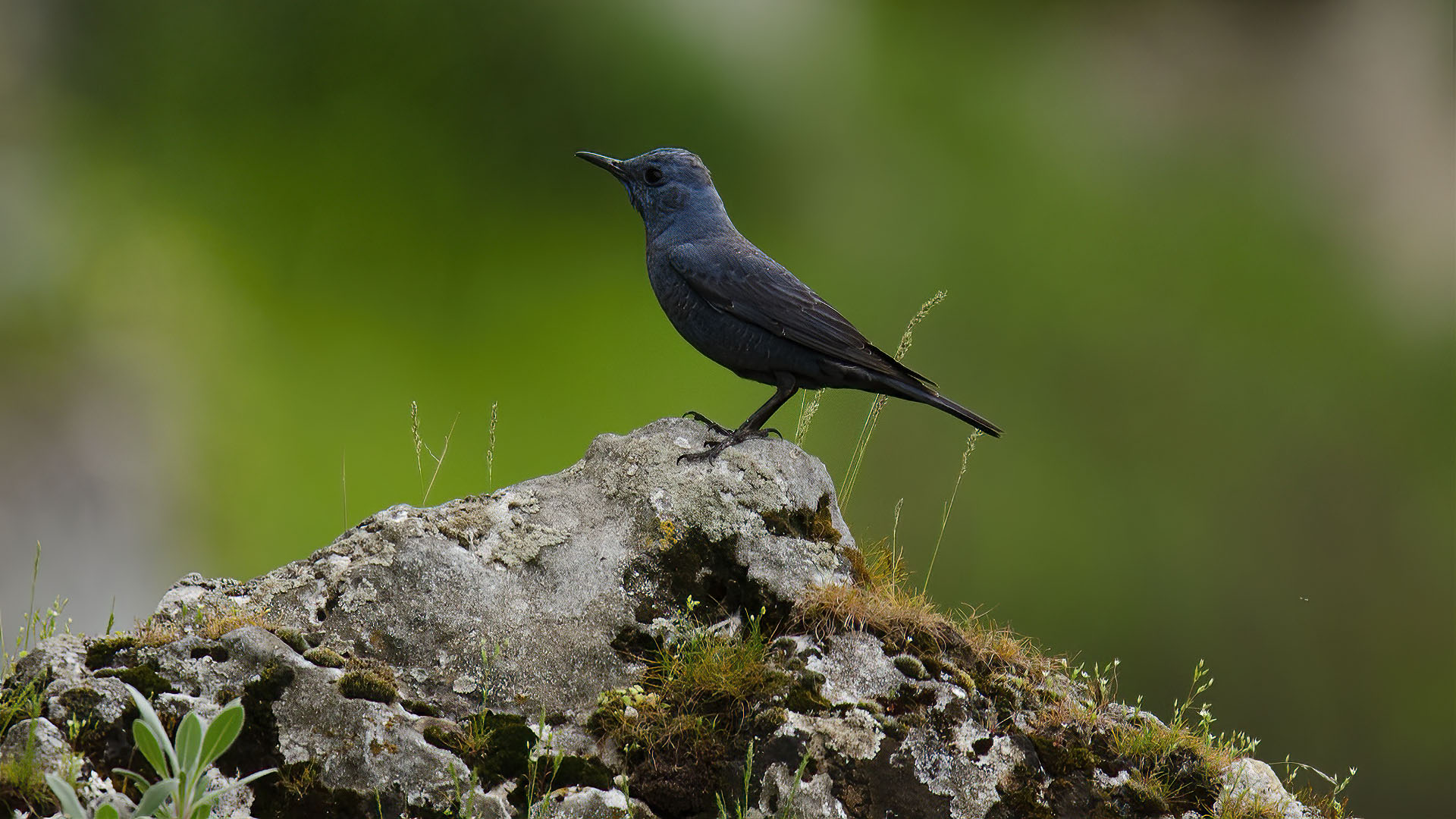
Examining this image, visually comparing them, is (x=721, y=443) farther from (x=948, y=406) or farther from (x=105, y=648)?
(x=105, y=648)

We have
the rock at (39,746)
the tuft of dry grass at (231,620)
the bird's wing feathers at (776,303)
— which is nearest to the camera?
the rock at (39,746)

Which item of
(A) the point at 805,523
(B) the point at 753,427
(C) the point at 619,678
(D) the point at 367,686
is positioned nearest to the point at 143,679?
(D) the point at 367,686

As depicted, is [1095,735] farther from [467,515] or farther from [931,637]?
[467,515]

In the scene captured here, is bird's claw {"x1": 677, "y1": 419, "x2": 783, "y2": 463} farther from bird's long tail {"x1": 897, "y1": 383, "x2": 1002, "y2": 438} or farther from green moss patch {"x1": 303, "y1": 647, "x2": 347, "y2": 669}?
green moss patch {"x1": 303, "y1": 647, "x2": 347, "y2": 669}

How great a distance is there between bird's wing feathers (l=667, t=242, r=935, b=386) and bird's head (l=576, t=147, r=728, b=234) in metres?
0.26

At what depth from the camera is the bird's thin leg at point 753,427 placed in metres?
5.13

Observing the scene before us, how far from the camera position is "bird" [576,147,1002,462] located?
5.59 meters

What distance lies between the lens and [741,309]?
18.6ft

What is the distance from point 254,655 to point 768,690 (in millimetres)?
1921

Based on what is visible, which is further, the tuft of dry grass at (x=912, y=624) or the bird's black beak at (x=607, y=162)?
the bird's black beak at (x=607, y=162)

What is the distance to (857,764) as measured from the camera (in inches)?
157

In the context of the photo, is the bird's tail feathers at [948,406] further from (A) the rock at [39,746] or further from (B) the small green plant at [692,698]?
(A) the rock at [39,746]

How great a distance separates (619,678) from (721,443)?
1289mm

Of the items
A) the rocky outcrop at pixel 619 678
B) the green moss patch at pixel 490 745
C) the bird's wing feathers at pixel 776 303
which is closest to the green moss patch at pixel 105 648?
the rocky outcrop at pixel 619 678
